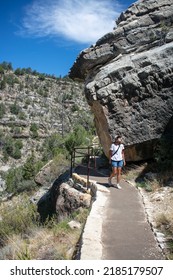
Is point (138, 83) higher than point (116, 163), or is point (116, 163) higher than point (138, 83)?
point (138, 83)

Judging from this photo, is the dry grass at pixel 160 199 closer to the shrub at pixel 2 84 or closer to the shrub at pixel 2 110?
the shrub at pixel 2 110

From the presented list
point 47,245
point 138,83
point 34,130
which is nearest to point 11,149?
point 34,130

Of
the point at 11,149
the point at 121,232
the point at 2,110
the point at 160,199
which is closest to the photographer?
the point at 121,232

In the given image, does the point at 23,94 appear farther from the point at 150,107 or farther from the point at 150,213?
the point at 150,213

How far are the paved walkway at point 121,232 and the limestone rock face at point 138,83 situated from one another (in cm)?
394

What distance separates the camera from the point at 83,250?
19.1ft

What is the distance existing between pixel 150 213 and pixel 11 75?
68.4 metres

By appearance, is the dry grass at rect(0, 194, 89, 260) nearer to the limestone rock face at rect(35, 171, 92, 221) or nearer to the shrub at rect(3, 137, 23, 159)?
the limestone rock face at rect(35, 171, 92, 221)

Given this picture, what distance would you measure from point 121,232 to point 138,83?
7.87 meters

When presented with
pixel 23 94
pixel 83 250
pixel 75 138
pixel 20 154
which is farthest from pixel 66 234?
pixel 23 94

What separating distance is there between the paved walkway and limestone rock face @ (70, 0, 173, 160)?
3942mm

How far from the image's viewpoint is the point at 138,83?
13672 millimetres

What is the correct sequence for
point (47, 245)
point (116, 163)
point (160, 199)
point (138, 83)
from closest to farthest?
point (47, 245), point (160, 199), point (116, 163), point (138, 83)

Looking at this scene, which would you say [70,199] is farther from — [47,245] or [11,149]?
[11,149]
